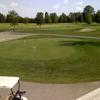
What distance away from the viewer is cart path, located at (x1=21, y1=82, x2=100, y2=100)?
1482cm

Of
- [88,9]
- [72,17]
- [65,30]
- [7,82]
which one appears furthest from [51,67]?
[88,9]

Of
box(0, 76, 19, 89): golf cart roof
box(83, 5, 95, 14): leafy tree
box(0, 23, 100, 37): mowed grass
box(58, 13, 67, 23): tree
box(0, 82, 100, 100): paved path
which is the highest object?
box(83, 5, 95, 14): leafy tree

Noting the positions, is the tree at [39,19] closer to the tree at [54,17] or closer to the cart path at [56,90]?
the tree at [54,17]

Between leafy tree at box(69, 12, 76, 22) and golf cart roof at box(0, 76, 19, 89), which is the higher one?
leafy tree at box(69, 12, 76, 22)

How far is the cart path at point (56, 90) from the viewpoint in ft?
48.6

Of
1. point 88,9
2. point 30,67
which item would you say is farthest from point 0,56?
point 88,9

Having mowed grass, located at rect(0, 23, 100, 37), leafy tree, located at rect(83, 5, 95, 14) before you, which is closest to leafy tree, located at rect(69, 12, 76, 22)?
leafy tree, located at rect(83, 5, 95, 14)

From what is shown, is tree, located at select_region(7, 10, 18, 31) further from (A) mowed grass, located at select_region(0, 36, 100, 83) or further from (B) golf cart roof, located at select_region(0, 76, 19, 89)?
(B) golf cart roof, located at select_region(0, 76, 19, 89)

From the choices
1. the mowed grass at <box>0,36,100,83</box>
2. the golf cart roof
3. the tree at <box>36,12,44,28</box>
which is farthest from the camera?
the tree at <box>36,12,44,28</box>

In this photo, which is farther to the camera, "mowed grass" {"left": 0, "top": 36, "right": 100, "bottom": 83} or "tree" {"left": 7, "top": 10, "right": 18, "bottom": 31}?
"tree" {"left": 7, "top": 10, "right": 18, "bottom": 31}

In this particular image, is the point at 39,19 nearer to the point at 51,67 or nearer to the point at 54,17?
the point at 54,17

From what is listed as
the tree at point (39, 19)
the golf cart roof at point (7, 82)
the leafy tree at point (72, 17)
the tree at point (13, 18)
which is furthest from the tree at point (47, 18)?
the golf cart roof at point (7, 82)

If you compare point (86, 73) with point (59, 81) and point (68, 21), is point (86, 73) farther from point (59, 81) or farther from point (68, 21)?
point (68, 21)

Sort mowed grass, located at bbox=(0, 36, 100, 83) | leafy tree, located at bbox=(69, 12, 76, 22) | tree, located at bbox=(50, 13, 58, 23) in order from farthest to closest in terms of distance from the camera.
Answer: leafy tree, located at bbox=(69, 12, 76, 22) → tree, located at bbox=(50, 13, 58, 23) → mowed grass, located at bbox=(0, 36, 100, 83)
